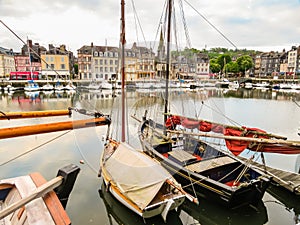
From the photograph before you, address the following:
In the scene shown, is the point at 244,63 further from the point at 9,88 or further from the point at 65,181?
the point at 65,181

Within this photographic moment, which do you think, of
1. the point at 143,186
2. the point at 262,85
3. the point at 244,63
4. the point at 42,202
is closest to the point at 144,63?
the point at 143,186

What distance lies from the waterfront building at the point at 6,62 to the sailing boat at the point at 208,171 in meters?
63.9

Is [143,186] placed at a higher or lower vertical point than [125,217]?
higher

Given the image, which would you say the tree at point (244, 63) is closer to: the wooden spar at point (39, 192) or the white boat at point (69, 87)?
the white boat at point (69, 87)

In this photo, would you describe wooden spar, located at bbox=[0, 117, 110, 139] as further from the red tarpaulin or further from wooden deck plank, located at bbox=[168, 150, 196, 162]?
the red tarpaulin

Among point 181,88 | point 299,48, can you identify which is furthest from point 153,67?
point 299,48

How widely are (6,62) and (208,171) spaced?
7018 centimetres

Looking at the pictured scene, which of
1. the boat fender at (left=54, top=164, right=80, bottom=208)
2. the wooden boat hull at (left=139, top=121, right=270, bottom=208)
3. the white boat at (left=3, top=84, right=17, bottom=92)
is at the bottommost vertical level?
the wooden boat hull at (left=139, top=121, right=270, bottom=208)

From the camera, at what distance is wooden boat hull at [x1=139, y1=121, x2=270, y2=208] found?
6.23 meters

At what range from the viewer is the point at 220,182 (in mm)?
7062

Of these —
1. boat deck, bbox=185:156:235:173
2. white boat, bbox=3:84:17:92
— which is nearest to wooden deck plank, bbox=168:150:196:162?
boat deck, bbox=185:156:235:173

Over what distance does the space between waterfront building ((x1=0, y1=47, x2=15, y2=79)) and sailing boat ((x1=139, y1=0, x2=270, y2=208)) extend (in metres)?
63.9

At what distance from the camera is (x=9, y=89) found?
151 ft

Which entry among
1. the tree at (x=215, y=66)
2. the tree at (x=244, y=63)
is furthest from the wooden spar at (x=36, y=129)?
the tree at (x=244, y=63)
